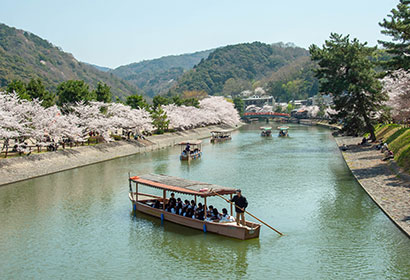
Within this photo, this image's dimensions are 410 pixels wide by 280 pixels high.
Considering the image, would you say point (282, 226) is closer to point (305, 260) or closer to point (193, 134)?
point (305, 260)

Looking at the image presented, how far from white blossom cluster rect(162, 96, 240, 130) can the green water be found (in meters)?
53.1

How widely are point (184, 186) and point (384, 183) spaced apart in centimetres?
1687

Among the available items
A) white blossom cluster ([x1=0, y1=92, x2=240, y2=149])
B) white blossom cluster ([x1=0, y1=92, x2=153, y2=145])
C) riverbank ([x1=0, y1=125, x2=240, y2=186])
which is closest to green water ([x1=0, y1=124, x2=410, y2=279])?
riverbank ([x1=0, y1=125, x2=240, y2=186])

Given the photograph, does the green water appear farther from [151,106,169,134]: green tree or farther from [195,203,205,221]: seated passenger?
[151,106,169,134]: green tree

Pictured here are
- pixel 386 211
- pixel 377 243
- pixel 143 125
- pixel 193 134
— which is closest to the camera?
pixel 377 243

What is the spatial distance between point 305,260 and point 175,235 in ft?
25.6

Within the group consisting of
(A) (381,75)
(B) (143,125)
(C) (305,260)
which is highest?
(A) (381,75)

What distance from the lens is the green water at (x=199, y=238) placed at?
19203 mm

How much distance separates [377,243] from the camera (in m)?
21.5

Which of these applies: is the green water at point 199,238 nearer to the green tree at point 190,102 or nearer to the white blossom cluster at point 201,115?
the white blossom cluster at point 201,115

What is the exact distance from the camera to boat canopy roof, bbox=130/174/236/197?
24.2m

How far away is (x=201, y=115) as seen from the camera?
11050 centimetres

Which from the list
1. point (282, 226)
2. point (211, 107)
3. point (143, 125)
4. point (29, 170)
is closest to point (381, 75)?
point (282, 226)

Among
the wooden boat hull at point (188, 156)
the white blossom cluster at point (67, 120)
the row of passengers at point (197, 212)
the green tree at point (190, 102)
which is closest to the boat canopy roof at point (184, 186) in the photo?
the row of passengers at point (197, 212)
